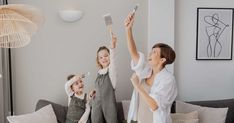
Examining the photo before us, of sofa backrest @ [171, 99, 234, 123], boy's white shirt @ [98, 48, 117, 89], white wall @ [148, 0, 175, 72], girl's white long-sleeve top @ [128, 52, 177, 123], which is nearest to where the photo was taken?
girl's white long-sleeve top @ [128, 52, 177, 123]

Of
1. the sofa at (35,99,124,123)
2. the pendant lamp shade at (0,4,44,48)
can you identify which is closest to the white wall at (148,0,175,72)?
the sofa at (35,99,124,123)

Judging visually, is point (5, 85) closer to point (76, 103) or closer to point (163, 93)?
point (76, 103)

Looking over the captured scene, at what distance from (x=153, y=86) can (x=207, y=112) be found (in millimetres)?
1011

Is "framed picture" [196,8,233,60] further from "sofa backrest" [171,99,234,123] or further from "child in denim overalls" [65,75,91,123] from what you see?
"child in denim overalls" [65,75,91,123]

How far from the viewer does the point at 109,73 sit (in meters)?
2.98

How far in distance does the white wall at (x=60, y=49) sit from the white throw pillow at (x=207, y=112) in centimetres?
79

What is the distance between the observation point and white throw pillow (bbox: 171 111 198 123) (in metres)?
3.01

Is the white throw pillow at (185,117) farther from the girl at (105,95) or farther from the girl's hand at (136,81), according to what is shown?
the girl's hand at (136,81)

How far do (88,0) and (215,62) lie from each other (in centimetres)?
163

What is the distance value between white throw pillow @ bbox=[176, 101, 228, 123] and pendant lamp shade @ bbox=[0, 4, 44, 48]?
184 centimetres

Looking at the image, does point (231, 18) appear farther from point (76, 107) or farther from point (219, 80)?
point (76, 107)

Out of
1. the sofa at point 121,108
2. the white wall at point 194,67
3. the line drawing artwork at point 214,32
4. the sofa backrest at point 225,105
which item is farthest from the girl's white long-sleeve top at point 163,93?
the line drawing artwork at point 214,32

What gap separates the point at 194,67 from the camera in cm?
370

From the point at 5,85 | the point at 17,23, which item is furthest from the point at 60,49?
the point at 17,23
